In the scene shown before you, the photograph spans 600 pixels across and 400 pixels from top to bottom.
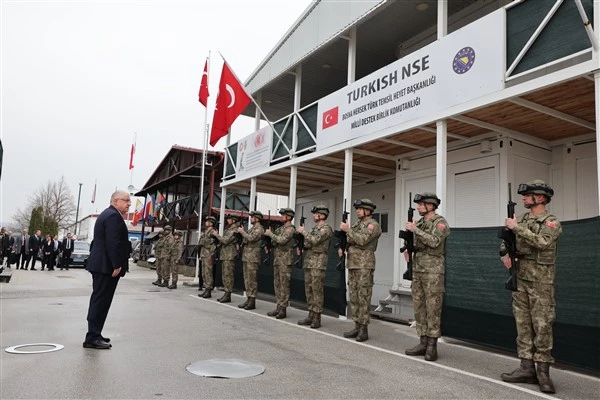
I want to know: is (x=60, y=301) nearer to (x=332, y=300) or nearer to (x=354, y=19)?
(x=332, y=300)

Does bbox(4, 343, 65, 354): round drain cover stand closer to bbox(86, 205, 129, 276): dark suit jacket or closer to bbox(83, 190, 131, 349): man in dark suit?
bbox(83, 190, 131, 349): man in dark suit

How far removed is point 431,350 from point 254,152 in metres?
8.65

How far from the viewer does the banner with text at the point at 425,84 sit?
617 centimetres

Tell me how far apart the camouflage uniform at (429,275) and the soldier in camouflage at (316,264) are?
2.13m

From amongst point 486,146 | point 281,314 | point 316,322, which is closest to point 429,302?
point 316,322

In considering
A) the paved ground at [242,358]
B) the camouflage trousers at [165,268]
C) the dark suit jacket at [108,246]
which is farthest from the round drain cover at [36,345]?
the camouflage trousers at [165,268]

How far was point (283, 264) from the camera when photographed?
836 centimetres

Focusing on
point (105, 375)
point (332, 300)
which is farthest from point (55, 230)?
point (105, 375)

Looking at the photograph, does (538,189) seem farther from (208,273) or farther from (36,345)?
(208,273)

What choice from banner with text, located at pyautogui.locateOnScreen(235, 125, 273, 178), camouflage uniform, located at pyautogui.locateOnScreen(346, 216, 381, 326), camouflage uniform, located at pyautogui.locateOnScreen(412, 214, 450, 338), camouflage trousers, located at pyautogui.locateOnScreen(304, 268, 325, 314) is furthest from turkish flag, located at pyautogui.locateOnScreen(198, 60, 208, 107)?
camouflage uniform, located at pyautogui.locateOnScreen(412, 214, 450, 338)

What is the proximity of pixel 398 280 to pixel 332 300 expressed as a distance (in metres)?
1.76

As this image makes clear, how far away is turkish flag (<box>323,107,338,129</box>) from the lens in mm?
9469

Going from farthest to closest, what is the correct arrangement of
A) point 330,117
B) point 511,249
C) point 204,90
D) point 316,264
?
point 204,90 → point 330,117 → point 316,264 → point 511,249

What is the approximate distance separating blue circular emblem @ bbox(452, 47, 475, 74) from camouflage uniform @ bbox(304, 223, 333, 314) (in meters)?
3.19
